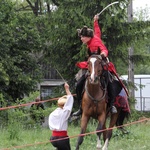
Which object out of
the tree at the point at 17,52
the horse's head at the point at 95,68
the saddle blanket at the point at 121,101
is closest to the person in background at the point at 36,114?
the tree at the point at 17,52

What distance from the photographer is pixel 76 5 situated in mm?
20484

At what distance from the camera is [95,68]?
969 centimetres

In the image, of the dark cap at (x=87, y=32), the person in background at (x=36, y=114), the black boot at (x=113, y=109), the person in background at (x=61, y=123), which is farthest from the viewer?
the person in background at (x=36, y=114)

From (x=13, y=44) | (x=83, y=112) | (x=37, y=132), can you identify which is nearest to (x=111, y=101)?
(x=83, y=112)

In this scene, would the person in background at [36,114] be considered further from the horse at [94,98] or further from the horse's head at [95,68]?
the horse's head at [95,68]

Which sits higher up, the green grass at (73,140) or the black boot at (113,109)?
the black boot at (113,109)

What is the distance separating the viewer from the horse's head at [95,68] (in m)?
9.58

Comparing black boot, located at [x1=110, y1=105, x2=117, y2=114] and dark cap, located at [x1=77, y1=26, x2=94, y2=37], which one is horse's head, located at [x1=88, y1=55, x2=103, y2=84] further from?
black boot, located at [x1=110, y1=105, x2=117, y2=114]

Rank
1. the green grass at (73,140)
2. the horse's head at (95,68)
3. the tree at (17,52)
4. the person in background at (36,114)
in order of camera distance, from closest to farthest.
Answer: the horse's head at (95,68)
the green grass at (73,140)
the person in background at (36,114)
the tree at (17,52)

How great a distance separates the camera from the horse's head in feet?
31.4

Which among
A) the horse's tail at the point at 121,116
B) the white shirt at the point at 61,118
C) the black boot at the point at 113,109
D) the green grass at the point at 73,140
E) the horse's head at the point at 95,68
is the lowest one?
the green grass at the point at 73,140

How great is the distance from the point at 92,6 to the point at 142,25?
2.27 m

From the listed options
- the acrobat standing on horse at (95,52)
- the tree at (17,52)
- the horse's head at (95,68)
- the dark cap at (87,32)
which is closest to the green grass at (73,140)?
the acrobat standing on horse at (95,52)

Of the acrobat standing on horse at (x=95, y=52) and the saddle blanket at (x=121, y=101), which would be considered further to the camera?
the saddle blanket at (x=121, y=101)
